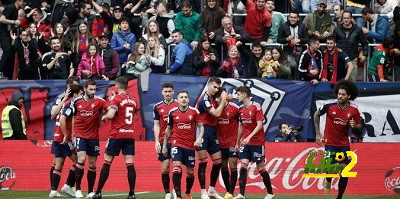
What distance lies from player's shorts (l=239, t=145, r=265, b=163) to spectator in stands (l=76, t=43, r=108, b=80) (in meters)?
6.99

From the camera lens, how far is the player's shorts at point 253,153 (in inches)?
835

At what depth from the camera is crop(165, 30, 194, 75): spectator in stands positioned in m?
26.9

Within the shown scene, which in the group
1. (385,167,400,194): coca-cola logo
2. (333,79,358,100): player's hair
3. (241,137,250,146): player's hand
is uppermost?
(333,79,358,100): player's hair

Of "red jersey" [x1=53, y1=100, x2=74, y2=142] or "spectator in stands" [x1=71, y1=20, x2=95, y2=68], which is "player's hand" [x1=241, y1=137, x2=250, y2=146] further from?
"spectator in stands" [x1=71, y1=20, x2=95, y2=68]

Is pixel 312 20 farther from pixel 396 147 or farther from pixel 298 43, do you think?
pixel 396 147

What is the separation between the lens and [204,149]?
2145cm

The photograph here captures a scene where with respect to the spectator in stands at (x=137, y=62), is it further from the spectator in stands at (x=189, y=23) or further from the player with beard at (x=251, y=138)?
the player with beard at (x=251, y=138)

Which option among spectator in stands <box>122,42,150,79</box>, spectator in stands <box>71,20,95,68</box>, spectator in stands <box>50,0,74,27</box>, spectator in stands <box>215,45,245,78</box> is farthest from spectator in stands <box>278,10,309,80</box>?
spectator in stands <box>50,0,74,27</box>

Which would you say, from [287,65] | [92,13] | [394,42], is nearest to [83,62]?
[92,13]

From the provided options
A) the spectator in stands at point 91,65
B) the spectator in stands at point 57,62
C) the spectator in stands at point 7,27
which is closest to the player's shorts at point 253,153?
the spectator in stands at point 91,65

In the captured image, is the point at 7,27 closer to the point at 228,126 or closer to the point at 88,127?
the point at 88,127

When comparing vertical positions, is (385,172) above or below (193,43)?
below

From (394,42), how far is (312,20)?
227cm
